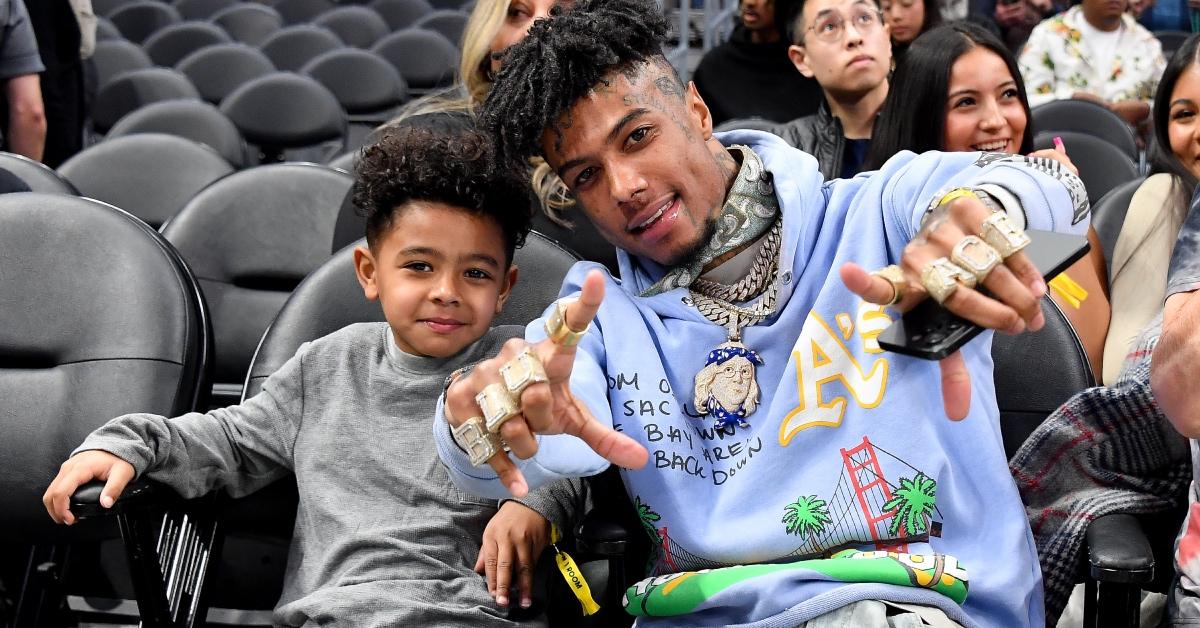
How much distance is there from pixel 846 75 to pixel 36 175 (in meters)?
1.83

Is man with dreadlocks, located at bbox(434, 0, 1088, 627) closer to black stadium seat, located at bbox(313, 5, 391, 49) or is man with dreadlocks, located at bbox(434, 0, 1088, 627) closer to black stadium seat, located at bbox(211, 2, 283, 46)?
black stadium seat, located at bbox(313, 5, 391, 49)

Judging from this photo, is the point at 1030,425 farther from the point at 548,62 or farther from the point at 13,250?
the point at 13,250

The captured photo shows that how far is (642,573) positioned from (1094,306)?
954mm

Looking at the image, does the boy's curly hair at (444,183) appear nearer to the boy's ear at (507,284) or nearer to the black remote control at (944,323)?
the boy's ear at (507,284)

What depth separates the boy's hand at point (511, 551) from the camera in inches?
58.7

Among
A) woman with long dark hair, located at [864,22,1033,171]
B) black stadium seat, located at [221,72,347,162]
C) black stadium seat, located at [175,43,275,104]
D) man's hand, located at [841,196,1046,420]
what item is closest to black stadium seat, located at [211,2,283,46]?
black stadium seat, located at [175,43,275,104]

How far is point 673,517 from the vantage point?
1.42 metres

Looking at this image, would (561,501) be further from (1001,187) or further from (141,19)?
(141,19)

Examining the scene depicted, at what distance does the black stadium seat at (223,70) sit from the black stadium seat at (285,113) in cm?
117

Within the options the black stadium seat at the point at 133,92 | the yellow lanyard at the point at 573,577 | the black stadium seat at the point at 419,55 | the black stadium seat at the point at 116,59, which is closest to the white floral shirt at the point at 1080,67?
the black stadium seat at the point at 419,55

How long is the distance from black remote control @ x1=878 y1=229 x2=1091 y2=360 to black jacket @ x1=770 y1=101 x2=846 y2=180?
5.58 feet

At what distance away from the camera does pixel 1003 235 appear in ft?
3.36

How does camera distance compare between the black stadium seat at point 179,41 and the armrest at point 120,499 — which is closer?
the armrest at point 120,499

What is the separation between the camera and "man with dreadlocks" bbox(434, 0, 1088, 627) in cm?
121
